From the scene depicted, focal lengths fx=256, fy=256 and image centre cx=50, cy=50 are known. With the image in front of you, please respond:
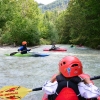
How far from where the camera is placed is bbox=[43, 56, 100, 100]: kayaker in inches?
157

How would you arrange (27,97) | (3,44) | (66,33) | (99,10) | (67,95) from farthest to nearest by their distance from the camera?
1. (66,33)
2. (3,44)
3. (99,10)
4. (27,97)
5. (67,95)

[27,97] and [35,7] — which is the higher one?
[35,7]

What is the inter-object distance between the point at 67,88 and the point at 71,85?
0.27 ft

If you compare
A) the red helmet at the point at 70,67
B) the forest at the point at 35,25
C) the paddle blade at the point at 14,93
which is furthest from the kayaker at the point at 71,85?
the forest at the point at 35,25

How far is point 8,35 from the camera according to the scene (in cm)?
3325

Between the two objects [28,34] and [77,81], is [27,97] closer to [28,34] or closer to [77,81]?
[77,81]

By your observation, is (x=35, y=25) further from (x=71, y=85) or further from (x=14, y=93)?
(x=71, y=85)

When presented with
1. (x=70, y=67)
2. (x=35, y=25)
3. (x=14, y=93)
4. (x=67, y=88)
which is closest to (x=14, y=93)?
(x=14, y=93)

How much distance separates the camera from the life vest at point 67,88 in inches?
159

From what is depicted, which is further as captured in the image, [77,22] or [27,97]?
[77,22]

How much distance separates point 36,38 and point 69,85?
31044 millimetres

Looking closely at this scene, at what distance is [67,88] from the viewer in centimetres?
409

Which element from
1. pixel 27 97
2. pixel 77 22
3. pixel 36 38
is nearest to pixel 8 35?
pixel 36 38

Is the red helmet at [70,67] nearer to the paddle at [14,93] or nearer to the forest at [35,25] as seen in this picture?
the paddle at [14,93]
